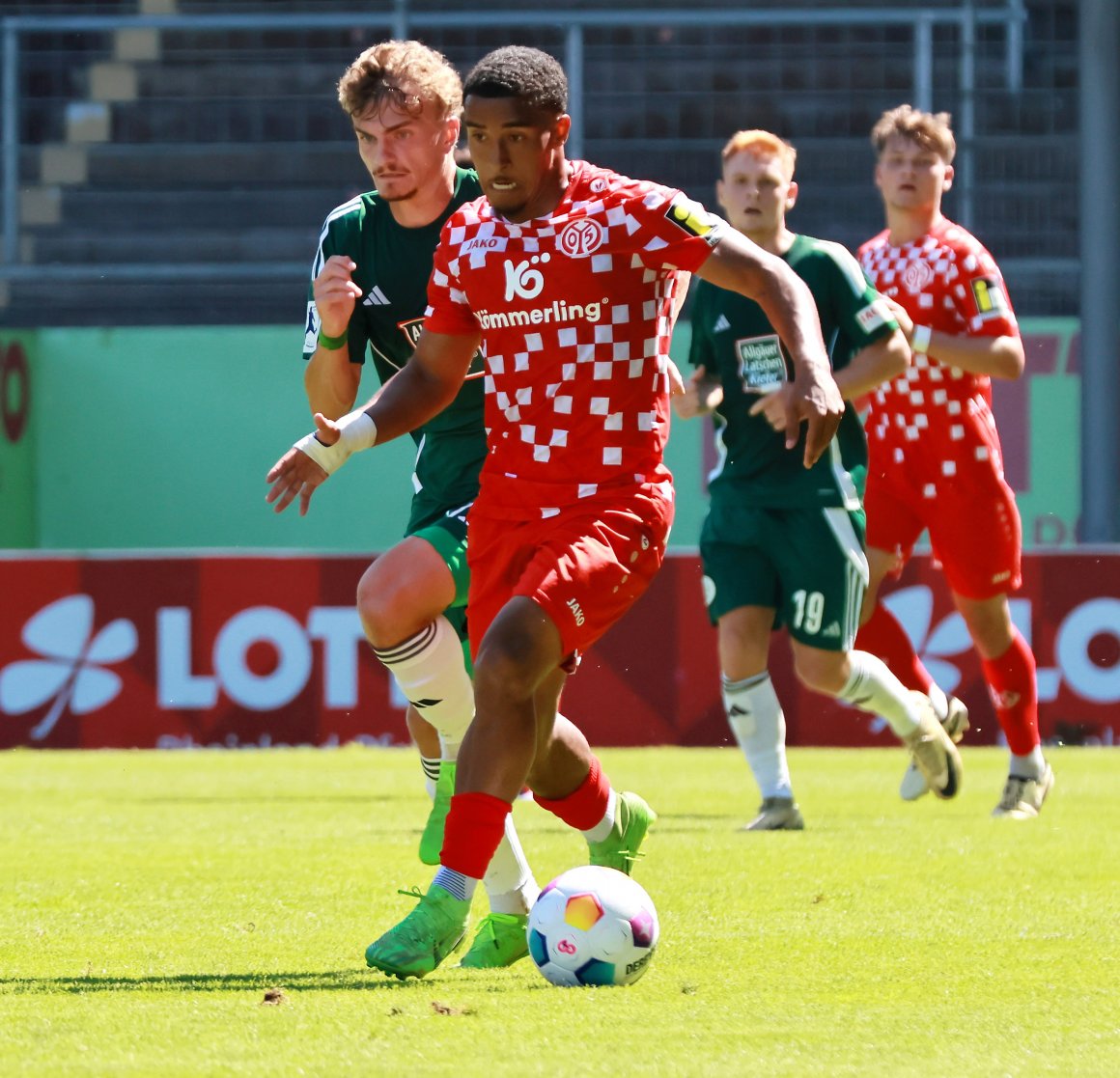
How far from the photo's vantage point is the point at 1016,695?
27.6 feet

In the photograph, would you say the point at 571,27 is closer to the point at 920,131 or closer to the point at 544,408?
the point at 920,131

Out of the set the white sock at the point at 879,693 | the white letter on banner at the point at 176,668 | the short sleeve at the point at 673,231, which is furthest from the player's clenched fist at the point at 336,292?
the white letter on banner at the point at 176,668

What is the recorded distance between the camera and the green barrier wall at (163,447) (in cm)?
1531

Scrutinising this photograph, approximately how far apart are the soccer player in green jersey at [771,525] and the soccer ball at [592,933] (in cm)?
347

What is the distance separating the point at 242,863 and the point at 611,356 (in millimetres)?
2758

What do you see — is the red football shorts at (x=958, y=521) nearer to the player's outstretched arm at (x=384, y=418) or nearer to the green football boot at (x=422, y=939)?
the player's outstretched arm at (x=384, y=418)

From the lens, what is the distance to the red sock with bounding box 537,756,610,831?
4973 mm

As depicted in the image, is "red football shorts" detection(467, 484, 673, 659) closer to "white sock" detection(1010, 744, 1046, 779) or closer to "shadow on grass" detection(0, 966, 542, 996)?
"shadow on grass" detection(0, 966, 542, 996)

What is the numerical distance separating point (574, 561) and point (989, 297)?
429 centimetres

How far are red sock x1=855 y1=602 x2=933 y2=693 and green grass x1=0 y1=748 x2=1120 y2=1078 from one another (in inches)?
21.1

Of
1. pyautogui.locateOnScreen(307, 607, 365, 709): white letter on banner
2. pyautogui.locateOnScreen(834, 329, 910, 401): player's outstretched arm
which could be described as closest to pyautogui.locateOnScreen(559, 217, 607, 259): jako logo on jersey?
pyautogui.locateOnScreen(834, 329, 910, 401): player's outstretched arm

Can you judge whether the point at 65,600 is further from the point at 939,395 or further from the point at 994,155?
the point at 994,155

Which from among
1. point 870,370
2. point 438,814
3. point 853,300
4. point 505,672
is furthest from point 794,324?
point 853,300

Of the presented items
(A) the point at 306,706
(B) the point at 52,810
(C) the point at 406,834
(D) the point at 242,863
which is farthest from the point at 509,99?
(A) the point at 306,706
